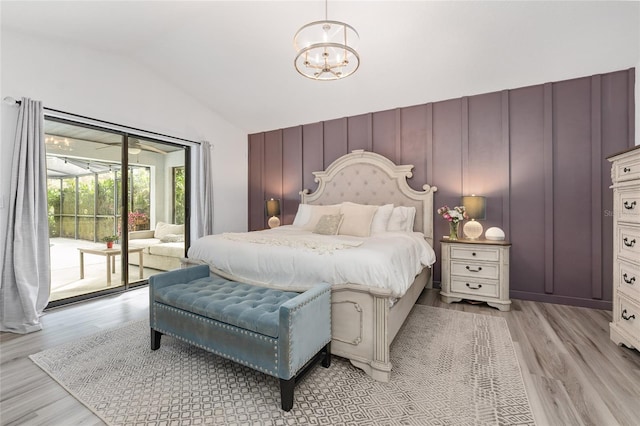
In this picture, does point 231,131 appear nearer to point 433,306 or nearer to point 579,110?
point 433,306

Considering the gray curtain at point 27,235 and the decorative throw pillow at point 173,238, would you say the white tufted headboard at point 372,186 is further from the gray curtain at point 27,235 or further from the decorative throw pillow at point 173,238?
the gray curtain at point 27,235

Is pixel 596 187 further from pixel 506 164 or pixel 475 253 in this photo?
pixel 475 253

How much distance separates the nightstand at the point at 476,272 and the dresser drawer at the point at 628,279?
A: 35.7 inches

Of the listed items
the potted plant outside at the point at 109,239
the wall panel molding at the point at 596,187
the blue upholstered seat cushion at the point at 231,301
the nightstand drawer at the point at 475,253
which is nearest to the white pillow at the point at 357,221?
the nightstand drawer at the point at 475,253

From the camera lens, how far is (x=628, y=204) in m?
2.19

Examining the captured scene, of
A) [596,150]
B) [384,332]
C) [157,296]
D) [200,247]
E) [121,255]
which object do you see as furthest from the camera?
[121,255]

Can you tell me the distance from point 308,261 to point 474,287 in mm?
2240

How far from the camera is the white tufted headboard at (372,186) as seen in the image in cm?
399

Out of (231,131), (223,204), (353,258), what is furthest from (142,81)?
(353,258)

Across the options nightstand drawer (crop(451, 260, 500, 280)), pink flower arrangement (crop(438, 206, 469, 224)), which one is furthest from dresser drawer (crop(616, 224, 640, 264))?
pink flower arrangement (crop(438, 206, 469, 224))

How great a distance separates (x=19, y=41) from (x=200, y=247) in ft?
9.32

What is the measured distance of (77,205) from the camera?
12.0 ft

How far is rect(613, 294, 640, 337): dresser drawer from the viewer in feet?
6.86

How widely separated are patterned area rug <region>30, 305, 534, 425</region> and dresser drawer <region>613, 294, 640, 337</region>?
2.69 feet
